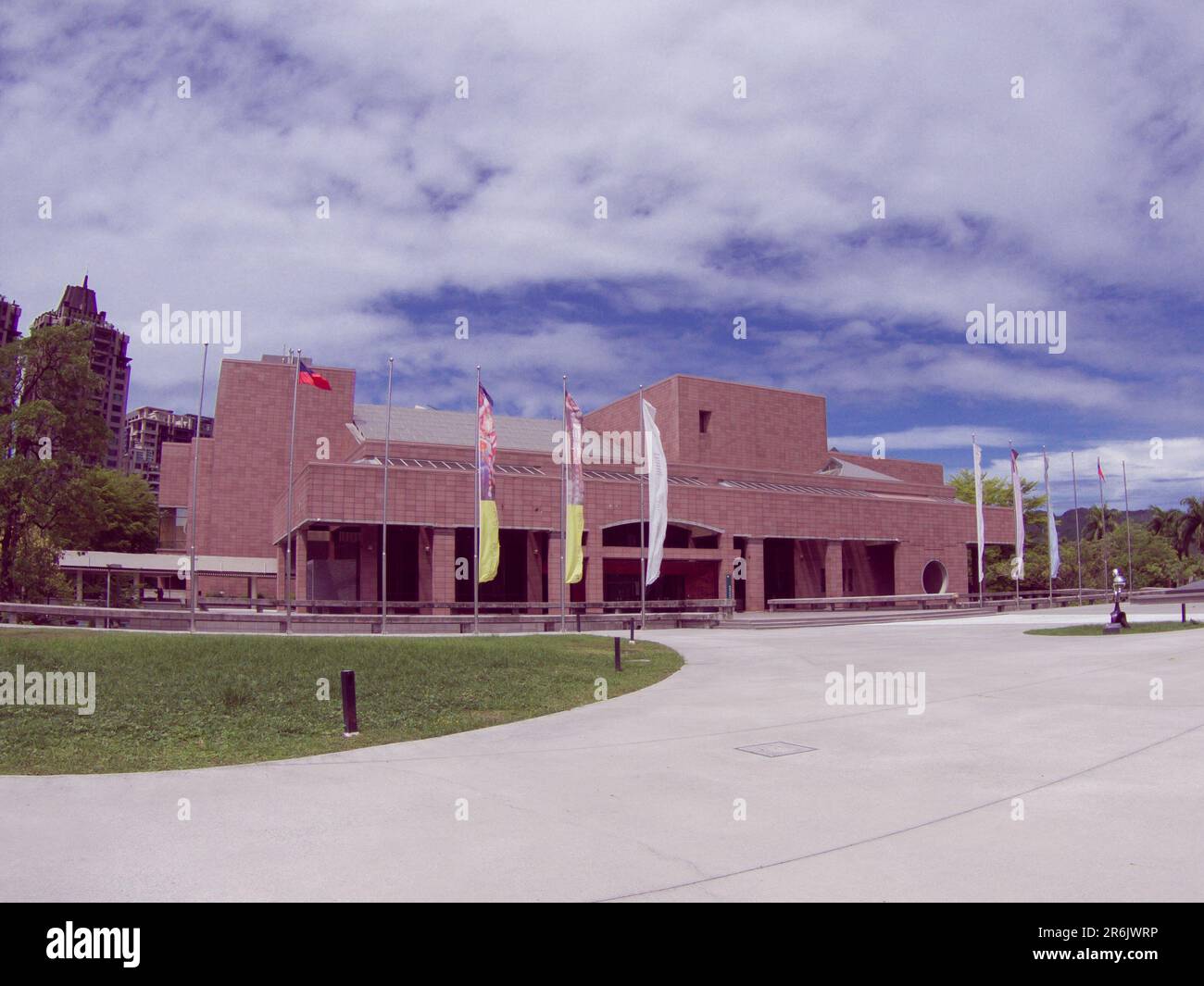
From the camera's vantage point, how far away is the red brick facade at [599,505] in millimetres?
48094

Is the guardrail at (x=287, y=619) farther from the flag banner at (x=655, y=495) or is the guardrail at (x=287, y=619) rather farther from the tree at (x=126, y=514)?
the tree at (x=126, y=514)

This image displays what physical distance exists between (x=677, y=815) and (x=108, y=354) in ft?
625

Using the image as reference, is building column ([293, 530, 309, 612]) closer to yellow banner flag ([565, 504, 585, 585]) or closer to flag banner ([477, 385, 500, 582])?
flag banner ([477, 385, 500, 582])

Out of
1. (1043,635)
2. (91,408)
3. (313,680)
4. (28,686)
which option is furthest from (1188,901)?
(91,408)

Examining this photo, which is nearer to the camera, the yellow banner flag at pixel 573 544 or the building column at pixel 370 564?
the yellow banner flag at pixel 573 544

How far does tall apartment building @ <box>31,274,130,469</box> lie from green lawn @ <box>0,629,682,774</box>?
155 metres

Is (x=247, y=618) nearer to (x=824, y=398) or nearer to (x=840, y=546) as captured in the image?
(x=840, y=546)

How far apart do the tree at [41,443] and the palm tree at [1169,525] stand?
92791 millimetres

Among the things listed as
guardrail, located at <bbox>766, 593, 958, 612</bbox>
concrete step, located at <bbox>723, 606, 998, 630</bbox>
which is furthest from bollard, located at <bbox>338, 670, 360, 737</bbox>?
guardrail, located at <bbox>766, 593, 958, 612</bbox>

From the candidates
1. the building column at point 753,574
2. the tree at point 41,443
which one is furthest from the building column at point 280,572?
the building column at point 753,574

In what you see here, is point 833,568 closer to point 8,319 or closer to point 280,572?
point 280,572

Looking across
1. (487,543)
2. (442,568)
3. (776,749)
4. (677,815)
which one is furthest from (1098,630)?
(442,568)

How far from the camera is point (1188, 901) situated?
511cm

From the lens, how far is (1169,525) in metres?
88.8
